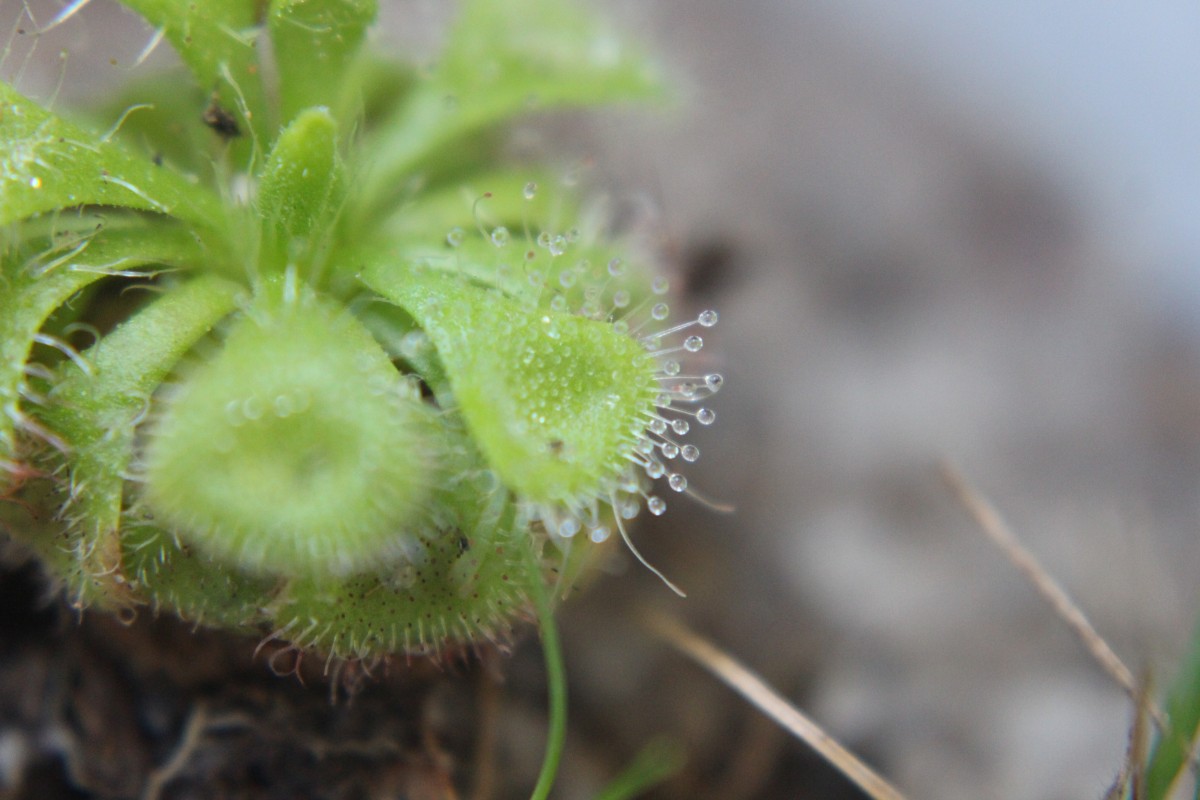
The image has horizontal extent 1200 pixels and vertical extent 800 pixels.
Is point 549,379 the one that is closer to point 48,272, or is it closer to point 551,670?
point 551,670

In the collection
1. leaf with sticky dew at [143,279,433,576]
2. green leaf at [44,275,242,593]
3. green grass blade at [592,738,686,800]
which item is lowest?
green grass blade at [592,738,686,800]

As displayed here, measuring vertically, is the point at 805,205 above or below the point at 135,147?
above

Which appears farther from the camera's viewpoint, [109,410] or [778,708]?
[778,708]

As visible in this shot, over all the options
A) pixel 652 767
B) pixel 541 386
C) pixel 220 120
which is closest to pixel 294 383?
pixel 541 386

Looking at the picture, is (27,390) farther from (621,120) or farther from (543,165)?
(621,120)

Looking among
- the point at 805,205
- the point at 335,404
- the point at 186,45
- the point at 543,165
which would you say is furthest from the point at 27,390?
the point at 805,205

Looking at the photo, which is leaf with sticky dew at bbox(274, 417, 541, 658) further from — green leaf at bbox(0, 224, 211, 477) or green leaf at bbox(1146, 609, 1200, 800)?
green leaf at bbox(1146, 609, 1200, 800)

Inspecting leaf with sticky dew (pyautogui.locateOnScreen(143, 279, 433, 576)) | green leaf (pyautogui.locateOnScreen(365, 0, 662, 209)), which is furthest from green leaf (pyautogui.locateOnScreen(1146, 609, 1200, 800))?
green leaf (pyautogui.locateOnScreen(365, 0, 662, 209))
